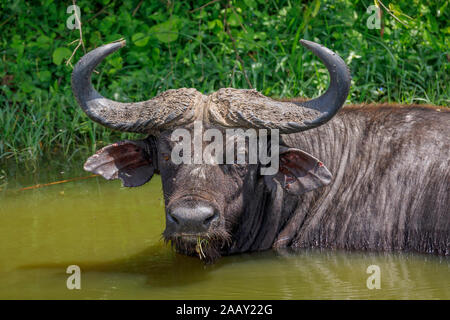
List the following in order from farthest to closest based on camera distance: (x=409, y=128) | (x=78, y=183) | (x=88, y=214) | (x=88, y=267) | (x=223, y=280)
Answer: (x=78, y=183)
(x=88, y=214)
(x=409, y=128)
(x=88, y=267)
(x=223, y=280)

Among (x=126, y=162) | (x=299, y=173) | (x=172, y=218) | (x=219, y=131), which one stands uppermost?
(x=219, y=131)

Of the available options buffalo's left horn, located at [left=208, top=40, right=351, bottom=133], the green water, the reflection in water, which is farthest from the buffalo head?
the green water

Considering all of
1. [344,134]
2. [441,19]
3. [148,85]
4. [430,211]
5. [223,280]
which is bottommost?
[223,280]

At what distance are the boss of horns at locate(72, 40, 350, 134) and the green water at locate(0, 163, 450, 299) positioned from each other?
984mm

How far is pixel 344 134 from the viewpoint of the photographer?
20.9ft

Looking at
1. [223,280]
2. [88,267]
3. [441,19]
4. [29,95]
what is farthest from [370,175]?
[29,95]

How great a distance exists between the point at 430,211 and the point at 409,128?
0.70 meters

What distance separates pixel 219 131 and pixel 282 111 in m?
0.48

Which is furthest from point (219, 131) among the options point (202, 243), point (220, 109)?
point (202, 243)

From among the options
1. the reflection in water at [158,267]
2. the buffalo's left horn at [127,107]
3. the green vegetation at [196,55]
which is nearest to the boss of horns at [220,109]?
the buffalo's left horn at [127,107]

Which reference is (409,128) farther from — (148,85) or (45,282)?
(148,85)

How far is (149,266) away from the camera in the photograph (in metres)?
5.88

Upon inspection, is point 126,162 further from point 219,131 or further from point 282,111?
point 282,111

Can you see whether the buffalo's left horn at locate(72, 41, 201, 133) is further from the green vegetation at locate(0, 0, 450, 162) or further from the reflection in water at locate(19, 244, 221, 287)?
the green vegetation at locate(0, 0, 450, 162)
